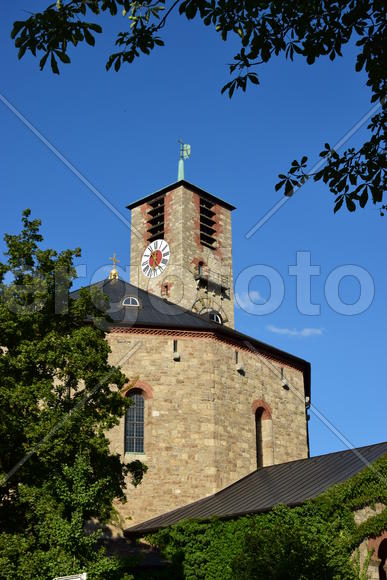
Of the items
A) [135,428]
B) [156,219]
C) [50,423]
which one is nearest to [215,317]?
[156,219]

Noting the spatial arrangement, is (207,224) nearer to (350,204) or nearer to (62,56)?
(350,204)

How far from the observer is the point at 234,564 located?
19859 millimetres

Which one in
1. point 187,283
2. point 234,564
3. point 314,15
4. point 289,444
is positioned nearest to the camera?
point 314,15

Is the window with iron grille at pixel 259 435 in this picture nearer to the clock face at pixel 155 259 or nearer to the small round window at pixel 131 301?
the small round window at pixel 131 301

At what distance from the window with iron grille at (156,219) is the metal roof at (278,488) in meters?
22.1

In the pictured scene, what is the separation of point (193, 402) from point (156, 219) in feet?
70.9

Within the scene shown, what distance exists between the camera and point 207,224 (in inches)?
1804

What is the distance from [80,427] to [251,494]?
9438mm

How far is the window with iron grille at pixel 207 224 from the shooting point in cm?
4475

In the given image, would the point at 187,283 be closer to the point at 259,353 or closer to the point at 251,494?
the point at 259,353

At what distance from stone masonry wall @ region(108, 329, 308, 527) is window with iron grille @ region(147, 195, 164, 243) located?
57.7 ft

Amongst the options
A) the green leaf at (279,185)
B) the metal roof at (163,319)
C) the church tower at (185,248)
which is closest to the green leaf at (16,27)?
the green leaf at (279,185)

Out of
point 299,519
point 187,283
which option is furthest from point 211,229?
point 299,519

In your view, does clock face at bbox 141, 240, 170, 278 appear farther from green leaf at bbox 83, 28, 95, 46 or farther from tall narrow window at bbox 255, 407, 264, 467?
green leaf at bbox 83, 28, 95, 46
